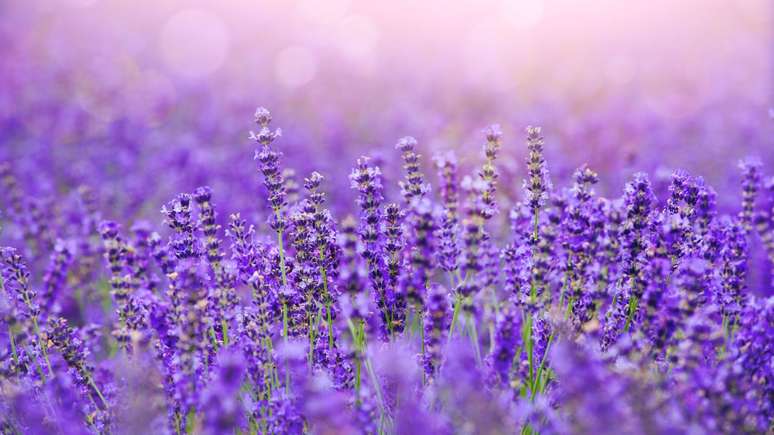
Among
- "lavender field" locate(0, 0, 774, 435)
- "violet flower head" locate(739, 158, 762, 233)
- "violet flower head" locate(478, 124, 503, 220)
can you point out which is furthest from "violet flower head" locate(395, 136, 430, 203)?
"violet flower head" locate(739, 158, 762, 233)

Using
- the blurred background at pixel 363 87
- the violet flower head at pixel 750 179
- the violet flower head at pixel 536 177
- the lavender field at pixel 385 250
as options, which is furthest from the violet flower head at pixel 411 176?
the blurred background at pixel 363 87

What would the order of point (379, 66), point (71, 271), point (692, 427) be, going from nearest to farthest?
1. point (692, 427)
2. point (71, 271)
3. point (379, 66)

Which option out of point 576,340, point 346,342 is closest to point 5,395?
point 346,342

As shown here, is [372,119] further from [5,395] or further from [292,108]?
[5,395]

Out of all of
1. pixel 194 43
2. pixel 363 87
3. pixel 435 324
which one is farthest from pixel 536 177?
pixel 194 43

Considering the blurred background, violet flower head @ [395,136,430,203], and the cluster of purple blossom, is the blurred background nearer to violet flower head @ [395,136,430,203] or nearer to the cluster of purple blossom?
violet flower head @ [395,136,430,203]
